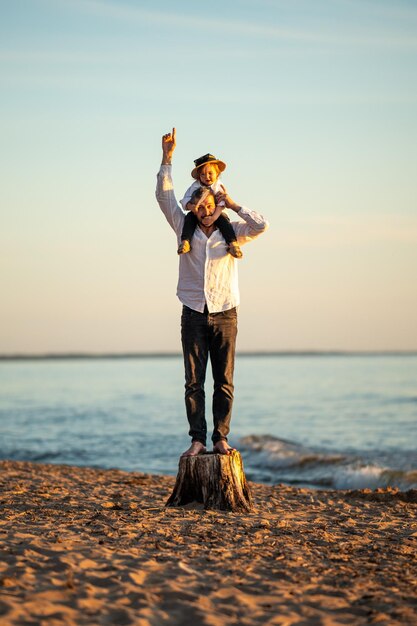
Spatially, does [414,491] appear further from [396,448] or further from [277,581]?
[396,448]

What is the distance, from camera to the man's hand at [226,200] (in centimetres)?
750

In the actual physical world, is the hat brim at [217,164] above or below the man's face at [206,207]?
above

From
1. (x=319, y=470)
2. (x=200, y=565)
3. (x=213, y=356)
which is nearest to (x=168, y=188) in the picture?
(x=213, y=356)

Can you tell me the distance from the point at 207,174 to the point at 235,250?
2.54 feet

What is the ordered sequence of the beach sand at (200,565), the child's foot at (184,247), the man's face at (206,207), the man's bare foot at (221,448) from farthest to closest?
the man's bare foot at (221,448) < the man's face at (206,207) < the child's foot at (184,247) < the beach sand at (200,565)

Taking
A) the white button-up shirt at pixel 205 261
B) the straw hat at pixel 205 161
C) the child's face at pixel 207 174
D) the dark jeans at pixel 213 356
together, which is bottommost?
the dark jeans at pixel 213 356

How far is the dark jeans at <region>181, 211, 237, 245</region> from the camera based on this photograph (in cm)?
750

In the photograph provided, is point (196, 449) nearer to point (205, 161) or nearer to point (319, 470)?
point (205, 161)

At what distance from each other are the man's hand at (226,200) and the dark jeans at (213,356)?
0.99 m

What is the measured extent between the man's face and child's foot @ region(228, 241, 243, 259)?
1.18 ft

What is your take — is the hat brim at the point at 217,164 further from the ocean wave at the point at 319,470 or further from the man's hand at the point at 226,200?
the ocean wave at the point at 319,470

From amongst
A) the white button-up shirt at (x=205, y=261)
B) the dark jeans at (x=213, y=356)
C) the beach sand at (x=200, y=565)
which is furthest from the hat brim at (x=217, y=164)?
the beach sand at (x=200, y=565)

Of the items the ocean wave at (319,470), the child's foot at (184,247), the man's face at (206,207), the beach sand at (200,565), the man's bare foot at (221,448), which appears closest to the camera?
the beach sand at (200,565)

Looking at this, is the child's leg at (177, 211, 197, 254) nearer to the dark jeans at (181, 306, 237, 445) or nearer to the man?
the man
